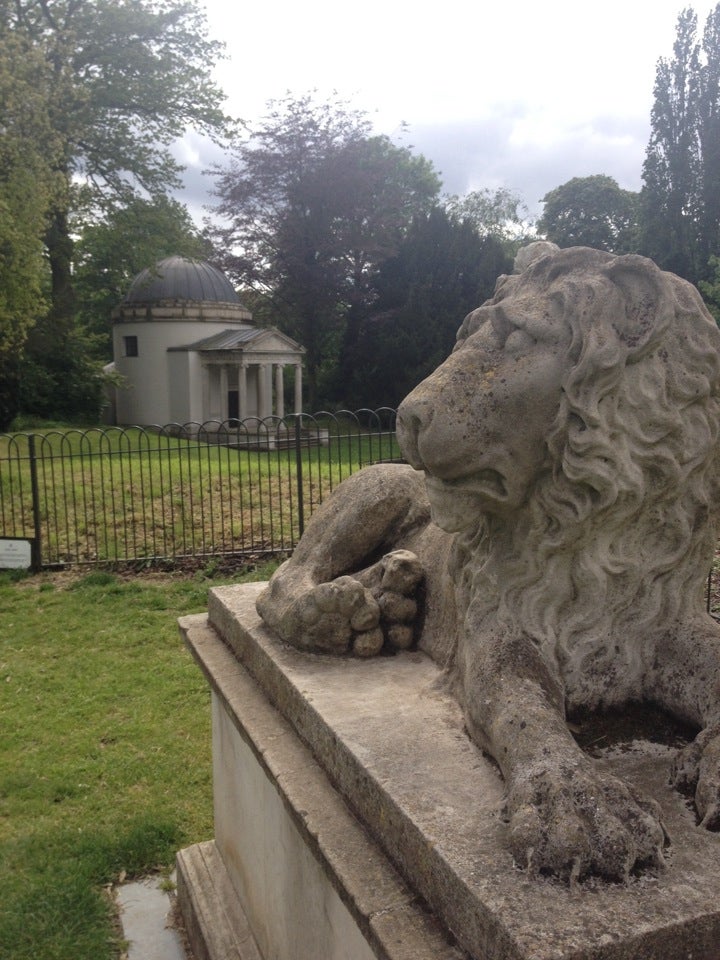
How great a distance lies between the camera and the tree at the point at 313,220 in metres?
33.1

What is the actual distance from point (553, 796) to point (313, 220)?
33752mm

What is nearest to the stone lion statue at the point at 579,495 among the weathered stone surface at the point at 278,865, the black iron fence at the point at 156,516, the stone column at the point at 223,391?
the weathered stone surface at the point at 278,865

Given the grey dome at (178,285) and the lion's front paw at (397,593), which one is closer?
the lion's front paw at (397,593)

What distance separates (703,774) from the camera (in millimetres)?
1828

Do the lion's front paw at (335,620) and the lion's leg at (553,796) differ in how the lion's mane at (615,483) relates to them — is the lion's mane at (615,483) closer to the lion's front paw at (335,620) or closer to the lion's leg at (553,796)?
the lion's leg at (553,796)

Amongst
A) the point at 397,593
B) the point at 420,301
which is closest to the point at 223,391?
the point at 420,301

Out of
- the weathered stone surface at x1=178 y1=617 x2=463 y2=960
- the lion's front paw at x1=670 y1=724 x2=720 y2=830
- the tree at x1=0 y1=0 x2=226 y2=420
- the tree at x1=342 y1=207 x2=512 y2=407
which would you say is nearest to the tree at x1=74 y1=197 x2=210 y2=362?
the tree at x1=0 y1=0 x2=226 y2=420

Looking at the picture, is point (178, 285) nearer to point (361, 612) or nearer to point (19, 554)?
point (19, 554)

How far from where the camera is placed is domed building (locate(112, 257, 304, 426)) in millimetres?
31328

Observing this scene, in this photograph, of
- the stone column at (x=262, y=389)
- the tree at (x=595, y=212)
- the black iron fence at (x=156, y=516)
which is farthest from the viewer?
the tree at (x=595, y=212)

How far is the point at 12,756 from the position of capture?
18.1 ft

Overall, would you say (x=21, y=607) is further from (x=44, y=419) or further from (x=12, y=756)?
(x=44, y=419)

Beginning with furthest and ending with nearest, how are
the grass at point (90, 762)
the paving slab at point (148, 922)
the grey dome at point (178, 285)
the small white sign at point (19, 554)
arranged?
the grey dome at point (178, 285) → the small white sign at point (19, 554) → the grass at point (90, 762) → the paving slab at point (148, 922)

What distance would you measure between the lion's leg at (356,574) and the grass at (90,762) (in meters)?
1.95
